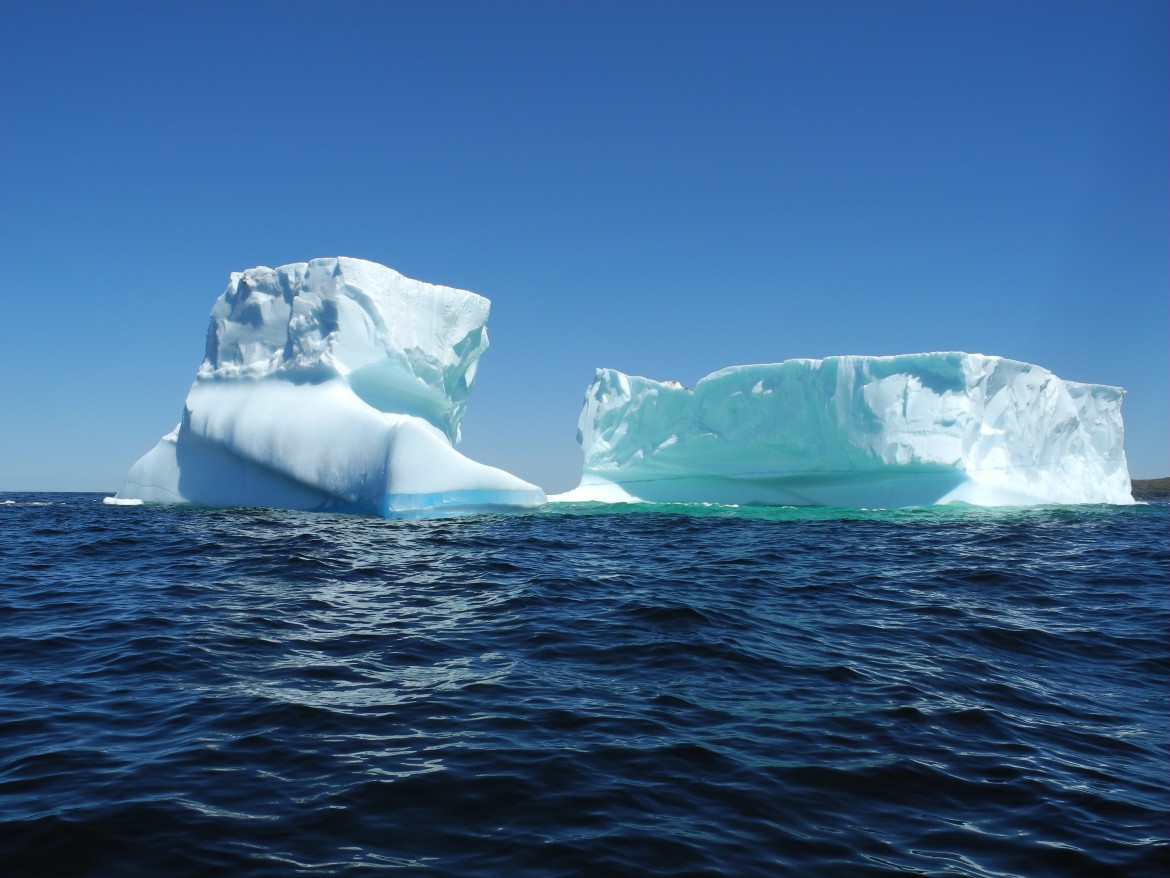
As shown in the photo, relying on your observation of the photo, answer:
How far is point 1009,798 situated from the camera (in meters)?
3.13

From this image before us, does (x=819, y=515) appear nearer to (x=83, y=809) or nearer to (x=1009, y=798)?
(x=1009, y=798)

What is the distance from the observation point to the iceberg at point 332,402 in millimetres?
A: 16391

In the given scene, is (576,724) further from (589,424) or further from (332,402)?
(589,424)

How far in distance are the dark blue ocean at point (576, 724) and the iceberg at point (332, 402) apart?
8.06m

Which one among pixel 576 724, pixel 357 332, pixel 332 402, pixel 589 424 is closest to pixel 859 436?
pixel 589 424

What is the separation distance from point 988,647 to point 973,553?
227 inches

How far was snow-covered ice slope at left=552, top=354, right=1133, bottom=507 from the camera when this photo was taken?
20.6 meters

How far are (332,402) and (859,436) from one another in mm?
13291

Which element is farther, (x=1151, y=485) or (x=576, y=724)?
(x=1151, y=485)

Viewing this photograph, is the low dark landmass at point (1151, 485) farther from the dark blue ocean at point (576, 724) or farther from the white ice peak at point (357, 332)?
the dark blue ocean at point (576, 724)

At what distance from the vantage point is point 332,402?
17406mm

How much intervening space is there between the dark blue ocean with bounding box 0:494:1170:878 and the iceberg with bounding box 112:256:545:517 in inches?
317

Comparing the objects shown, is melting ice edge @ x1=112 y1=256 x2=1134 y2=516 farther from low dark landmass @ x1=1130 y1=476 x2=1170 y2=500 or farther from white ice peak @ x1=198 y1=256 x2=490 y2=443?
low dark landmass @ x1=1130 y1=476 x2=1170 y2=500

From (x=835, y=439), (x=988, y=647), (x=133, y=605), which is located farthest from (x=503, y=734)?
(x=835, y=439)
